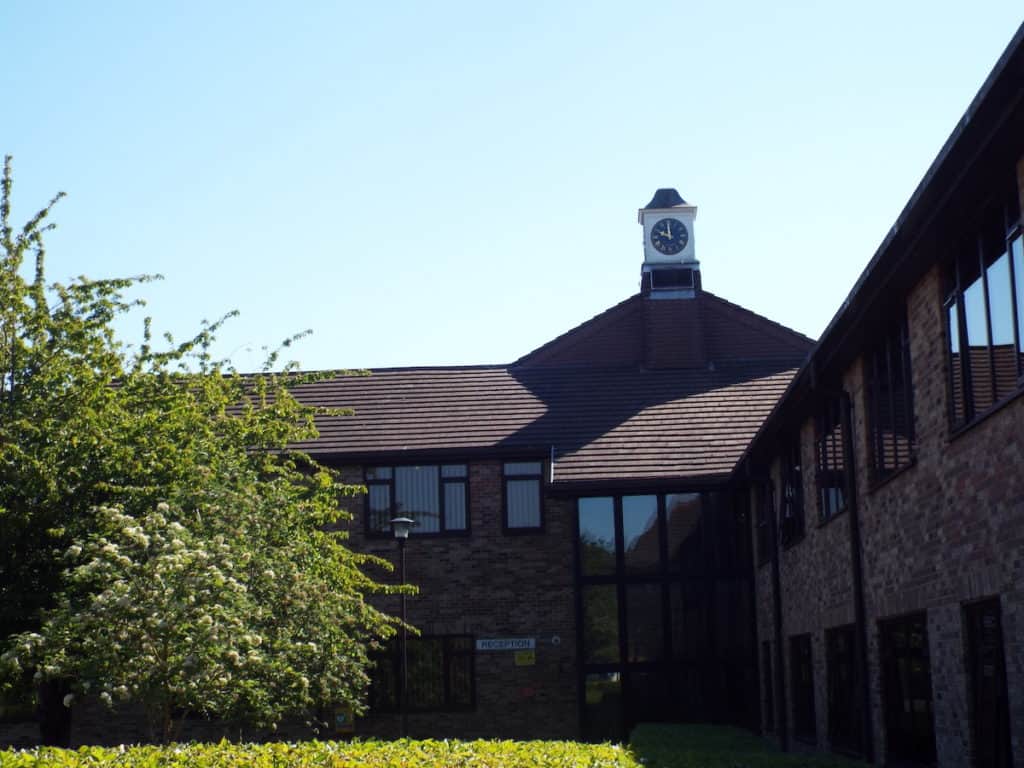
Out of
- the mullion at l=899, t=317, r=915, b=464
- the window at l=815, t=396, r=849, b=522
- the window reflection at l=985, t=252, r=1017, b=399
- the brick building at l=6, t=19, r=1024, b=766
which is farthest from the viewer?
the window at l=815, t=396, r=849, b=522

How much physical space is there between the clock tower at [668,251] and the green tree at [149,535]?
45.4ft

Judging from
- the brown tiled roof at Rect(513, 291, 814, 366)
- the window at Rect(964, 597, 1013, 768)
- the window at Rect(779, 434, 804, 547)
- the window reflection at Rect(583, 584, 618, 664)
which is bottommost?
the window at Rect(964, 597, 1013, 768)

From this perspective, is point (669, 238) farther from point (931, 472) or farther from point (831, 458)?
point (931, 472)

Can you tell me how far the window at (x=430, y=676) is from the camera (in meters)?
27.5

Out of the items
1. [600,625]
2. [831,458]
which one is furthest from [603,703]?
[831,458]

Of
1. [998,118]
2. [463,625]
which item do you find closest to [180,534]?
[998,118]

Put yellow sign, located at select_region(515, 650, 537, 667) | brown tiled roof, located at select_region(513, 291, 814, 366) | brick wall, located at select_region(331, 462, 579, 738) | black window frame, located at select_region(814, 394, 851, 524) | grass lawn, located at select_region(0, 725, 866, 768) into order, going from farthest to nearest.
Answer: brown tiled roof, located at select_region(513, 291, 814, 366)
yellow sign, located at select_region(515, 650, 537, 667)
brick wall, located at select_region(331, 462, 579, 738)
black window frame, located at select_region(814, 394, 851, 524)
grass lawn, located at select_region(0, 725, 866, 768)

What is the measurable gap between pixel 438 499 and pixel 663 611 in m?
5.06

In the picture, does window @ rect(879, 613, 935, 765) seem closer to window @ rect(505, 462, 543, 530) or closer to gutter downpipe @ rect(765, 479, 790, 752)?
gutter downpipe @ rect(765, 479, 790, 752)

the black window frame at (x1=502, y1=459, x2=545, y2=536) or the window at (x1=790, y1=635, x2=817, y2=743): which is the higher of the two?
the black window frame at (x1=502, y1=459, x2=545, y2=536)

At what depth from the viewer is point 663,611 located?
2728 centimetres

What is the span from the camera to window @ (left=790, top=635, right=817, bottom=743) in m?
20.2

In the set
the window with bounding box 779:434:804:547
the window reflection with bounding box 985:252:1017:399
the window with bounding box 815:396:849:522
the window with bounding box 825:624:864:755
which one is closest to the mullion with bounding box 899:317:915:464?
the window reflection with bounding box 985:252:1017:399

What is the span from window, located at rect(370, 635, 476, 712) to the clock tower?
10082mm
